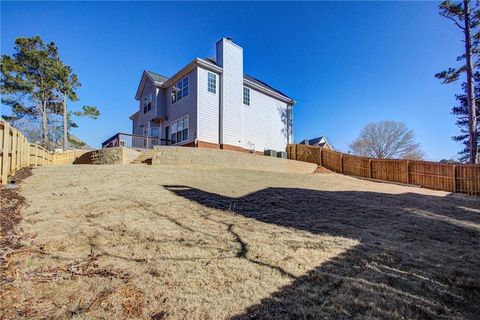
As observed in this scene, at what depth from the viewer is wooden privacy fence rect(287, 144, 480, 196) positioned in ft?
45.4

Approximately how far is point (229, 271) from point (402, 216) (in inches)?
205

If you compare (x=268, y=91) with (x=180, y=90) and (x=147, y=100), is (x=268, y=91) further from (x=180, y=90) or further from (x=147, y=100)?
(x=147, y=100)

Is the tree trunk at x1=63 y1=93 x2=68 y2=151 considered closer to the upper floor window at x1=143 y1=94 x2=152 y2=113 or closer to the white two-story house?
the white two-story house

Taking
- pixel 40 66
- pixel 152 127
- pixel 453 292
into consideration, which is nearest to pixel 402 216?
pixel 453 292

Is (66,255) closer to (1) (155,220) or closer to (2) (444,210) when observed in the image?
(1) (155,220)

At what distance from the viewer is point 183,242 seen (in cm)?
395

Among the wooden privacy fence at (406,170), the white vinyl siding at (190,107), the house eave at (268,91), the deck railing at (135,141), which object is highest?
the house eave at (268,91)

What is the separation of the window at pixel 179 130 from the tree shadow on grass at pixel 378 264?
11050mm

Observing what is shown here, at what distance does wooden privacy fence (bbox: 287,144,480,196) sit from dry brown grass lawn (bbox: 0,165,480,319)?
32.2 feet

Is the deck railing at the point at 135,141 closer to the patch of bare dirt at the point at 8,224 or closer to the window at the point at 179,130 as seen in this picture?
the window at the point at 179,130

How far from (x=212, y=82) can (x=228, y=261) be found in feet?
51.3

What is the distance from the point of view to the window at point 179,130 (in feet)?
57.9

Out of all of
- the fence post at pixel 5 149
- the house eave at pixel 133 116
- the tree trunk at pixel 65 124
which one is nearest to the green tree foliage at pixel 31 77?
the tree trunk at pixel 65 124

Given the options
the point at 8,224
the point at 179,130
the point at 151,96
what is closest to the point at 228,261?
the point at 8,224
